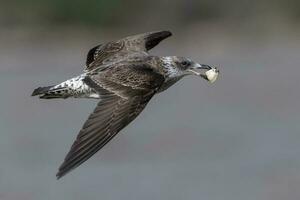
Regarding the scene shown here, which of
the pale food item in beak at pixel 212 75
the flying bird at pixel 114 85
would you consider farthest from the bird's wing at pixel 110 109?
the pale food item in beak at pixel 212 75

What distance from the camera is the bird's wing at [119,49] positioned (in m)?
10.9

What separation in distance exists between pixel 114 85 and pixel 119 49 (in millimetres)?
1123

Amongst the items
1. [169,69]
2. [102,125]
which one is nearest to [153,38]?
[169,69]

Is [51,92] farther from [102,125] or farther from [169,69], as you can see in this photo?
[169,69]

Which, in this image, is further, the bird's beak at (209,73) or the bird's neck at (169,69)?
the bird's beak at (209,73)

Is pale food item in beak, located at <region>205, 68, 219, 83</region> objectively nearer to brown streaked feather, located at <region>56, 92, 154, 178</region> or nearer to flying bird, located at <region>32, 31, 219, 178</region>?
flying bird, located at <region>32, 31, 219, 178</region>

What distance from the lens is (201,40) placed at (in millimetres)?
20406

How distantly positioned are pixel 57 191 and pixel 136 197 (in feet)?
3.33

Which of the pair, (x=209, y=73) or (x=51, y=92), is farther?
(x=209, y=73)

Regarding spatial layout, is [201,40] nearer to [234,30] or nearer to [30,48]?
[234,30]

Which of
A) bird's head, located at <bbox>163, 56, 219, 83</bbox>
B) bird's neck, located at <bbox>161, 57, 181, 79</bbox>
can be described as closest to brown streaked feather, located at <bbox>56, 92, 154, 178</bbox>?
bird's neck, located at <bbox>161, 57, 181, 79</bbox>

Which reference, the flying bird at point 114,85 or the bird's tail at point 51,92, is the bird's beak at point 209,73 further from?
the bird's tail at point 51,92

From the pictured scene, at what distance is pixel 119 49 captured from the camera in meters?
11.1

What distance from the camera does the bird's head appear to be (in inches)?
419
